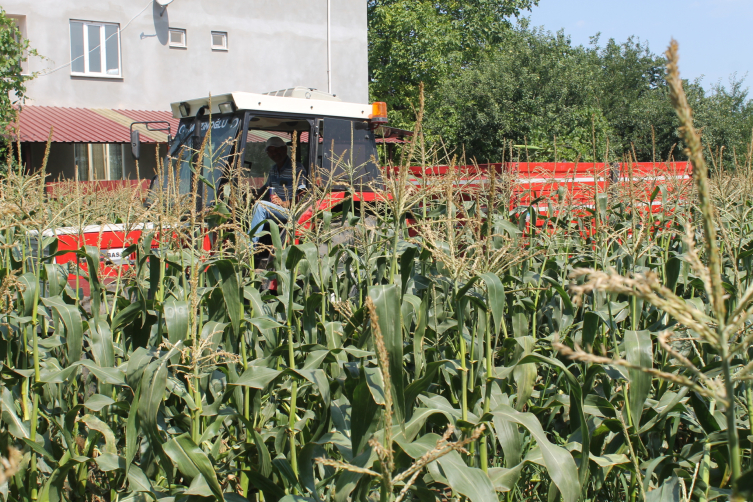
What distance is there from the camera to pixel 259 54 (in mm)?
20641

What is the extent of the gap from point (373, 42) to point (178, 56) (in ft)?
37.5

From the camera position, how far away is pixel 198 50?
1961 centimetres

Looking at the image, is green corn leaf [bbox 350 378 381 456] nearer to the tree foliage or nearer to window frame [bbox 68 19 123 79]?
the tree foliage

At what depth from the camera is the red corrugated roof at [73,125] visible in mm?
14828

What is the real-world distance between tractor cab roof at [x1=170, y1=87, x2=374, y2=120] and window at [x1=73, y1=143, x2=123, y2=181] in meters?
12.8

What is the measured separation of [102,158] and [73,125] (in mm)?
2843

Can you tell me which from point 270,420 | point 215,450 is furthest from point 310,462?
point 270,420

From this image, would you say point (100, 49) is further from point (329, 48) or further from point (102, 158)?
point (329, 48)

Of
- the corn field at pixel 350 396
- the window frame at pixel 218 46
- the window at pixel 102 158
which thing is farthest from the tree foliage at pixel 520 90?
the window at pixel 102 158

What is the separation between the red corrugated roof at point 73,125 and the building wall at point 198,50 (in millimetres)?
619

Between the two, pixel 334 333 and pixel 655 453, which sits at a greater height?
pixel 334 333

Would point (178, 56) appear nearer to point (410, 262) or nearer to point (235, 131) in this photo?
point (235, 131)

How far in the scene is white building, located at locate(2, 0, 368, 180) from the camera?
16.9 meters

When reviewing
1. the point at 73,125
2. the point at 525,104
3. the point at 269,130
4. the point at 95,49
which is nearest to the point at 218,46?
the point at 95,49
